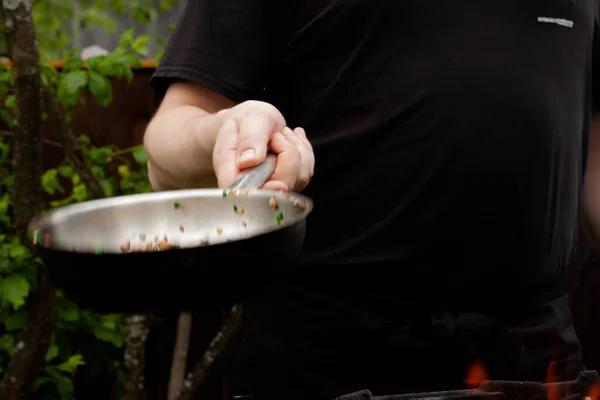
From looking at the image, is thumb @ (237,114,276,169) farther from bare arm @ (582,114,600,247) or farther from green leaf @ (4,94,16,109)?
green leaf @ (4,94,16,109)

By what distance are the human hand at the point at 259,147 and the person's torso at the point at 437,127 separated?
29 centimetres

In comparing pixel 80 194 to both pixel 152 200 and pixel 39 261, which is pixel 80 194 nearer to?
pixel 39 261

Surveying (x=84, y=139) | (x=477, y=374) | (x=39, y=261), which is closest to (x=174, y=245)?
(x=477, y=374)

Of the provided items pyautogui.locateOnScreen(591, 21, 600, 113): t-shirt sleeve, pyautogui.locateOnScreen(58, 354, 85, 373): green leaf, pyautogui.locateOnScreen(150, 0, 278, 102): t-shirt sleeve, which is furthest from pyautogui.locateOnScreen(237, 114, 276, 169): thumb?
pyautogui.locateOnScreen(58, 354, 85, 373): green leaf

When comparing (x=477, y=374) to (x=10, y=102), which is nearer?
(x=477, y=374)

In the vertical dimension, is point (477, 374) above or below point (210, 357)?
above

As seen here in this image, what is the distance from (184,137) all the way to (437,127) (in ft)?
1.58

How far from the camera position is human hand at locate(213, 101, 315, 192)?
843 mm

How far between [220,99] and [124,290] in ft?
1.86

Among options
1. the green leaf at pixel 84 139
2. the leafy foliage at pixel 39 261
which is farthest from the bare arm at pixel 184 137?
the green leaf at pixel 84 139

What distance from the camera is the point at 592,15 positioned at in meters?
1.32

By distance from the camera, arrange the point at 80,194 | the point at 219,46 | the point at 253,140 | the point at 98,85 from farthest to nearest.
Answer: the point at 80,194
the point at 98,85
the point at 219,46
the point at 253,140

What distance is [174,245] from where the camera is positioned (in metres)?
0.74

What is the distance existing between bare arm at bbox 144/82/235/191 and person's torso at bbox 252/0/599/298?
0.17 meters
